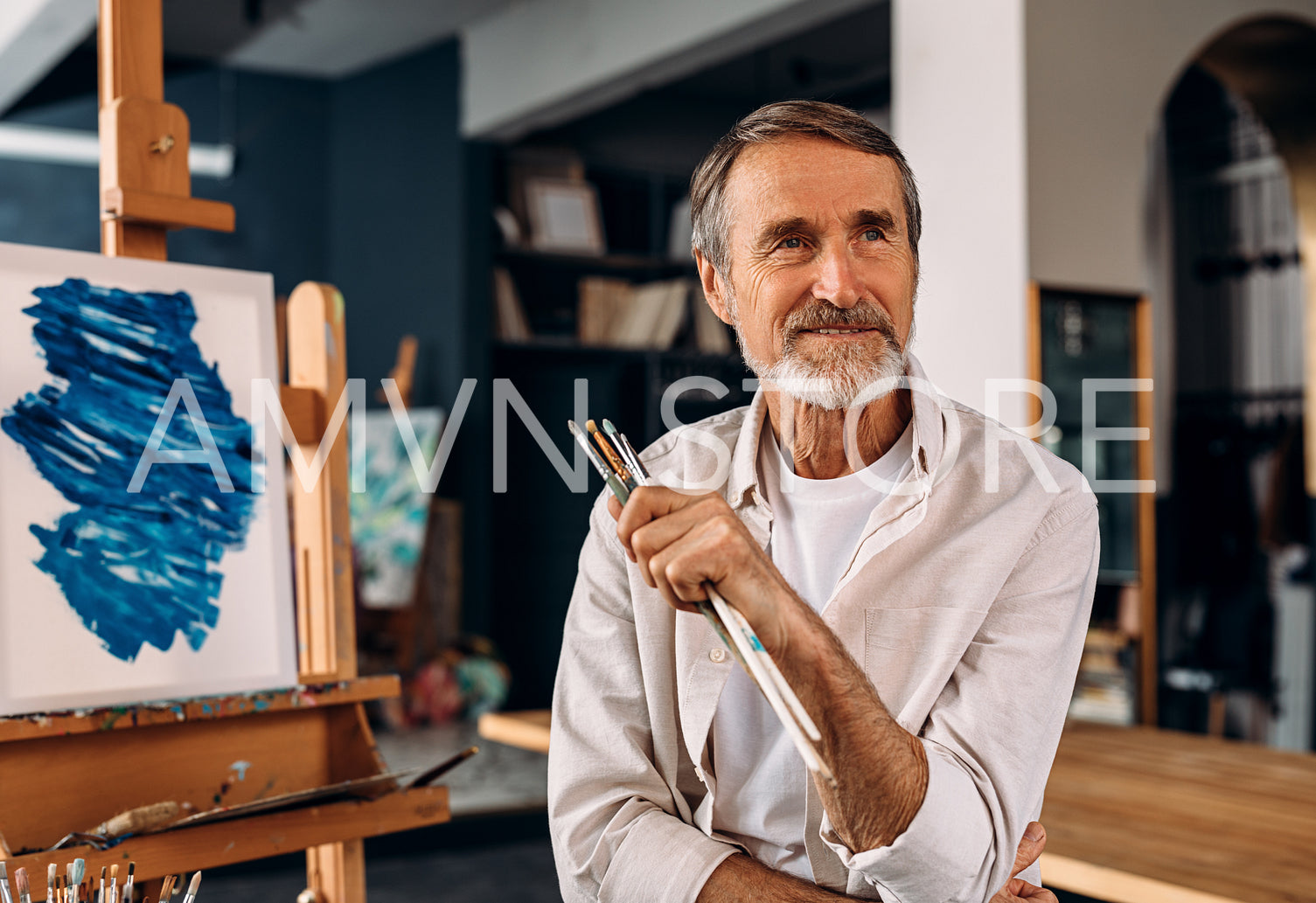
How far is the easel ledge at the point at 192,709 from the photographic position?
1581 millimetres

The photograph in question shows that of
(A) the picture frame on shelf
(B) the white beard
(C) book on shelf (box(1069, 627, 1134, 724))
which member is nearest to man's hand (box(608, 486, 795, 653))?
(B) the white beard

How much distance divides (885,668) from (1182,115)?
5.06 metres

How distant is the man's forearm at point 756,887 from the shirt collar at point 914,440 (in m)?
0.43

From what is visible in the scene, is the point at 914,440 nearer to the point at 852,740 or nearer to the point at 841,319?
the point at 841,319

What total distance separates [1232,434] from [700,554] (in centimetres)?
490

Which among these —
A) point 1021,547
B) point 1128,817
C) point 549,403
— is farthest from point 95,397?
point 549,403

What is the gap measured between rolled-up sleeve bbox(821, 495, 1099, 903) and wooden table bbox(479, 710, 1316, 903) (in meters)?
0.68

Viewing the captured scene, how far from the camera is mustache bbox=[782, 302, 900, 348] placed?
1385mm

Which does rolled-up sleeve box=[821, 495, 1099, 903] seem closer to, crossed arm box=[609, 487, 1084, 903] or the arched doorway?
crossed arm box=[609, 487, 1084, 903]

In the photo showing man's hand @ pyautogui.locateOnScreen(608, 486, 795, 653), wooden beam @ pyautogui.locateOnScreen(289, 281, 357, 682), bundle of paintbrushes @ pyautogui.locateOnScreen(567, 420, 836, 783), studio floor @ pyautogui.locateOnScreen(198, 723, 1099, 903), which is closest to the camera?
bundle of paintbrushes @ pyautogui.locateOnScreen(567, 420, 836, 783)

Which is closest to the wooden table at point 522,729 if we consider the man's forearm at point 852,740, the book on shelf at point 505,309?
the man's forearm at point 852,740

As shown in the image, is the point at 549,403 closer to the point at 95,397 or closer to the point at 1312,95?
the point at 1312,95

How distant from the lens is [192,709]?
173 centimetres

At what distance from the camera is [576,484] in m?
6.14
